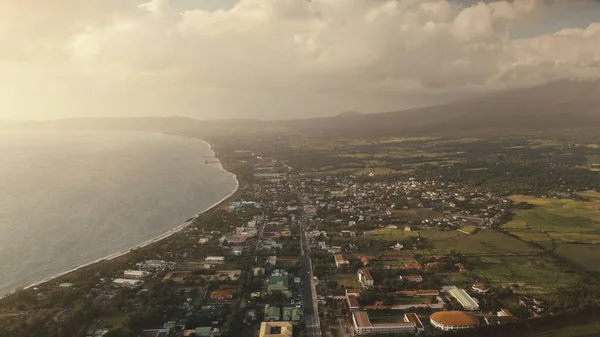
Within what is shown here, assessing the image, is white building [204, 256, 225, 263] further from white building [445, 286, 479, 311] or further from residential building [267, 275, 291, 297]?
white building [445, 286, 479, 311]

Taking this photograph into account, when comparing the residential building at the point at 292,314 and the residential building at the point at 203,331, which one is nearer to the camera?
the residential building at the point at 203,331

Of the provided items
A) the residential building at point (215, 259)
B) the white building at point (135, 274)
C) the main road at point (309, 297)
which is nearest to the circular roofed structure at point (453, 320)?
the main road at point (309, 297)

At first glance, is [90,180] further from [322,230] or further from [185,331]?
[185,331]

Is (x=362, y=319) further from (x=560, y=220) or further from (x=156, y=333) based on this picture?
(x=560, y=220)

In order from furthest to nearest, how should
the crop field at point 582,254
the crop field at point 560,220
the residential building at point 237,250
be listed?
1. the crop field at point 560,220
2. the residential building at point 237,250
3. the crop field at point 582,254

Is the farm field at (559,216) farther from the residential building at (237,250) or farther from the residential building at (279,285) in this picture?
the residential building at (237,250)
